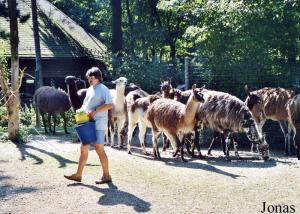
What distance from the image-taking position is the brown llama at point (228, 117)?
34.2ft

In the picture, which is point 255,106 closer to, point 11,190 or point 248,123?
point 248,123

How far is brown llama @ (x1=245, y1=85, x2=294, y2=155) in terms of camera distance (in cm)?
1223

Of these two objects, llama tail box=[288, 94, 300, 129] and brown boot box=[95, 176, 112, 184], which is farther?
llama tail box=[288, 94, 300, 129]

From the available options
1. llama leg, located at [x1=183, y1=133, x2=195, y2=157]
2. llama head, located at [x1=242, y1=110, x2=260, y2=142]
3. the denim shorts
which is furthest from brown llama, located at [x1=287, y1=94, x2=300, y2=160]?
the denim shorts

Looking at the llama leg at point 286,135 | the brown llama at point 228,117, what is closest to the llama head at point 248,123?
the brown llama at point 228,117

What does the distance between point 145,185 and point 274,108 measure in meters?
5.46

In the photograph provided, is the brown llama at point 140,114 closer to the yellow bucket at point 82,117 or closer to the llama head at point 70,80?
the llama head at point 70,80

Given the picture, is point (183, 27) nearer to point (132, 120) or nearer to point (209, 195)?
point (132, 120)

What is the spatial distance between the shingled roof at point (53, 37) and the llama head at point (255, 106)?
10867 millimetres

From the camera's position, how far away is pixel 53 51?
2381 centimetres

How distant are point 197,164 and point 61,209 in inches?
148

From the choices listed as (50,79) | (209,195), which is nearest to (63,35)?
(50,79)

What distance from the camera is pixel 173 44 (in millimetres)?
32031

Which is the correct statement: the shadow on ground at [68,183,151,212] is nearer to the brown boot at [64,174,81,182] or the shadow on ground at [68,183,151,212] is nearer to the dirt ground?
the dirt ground
